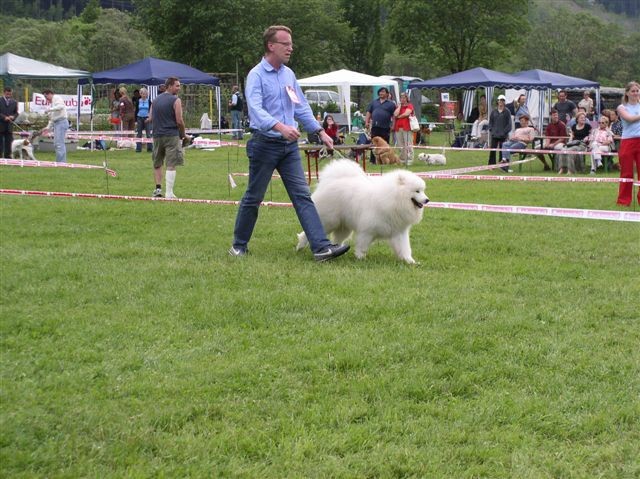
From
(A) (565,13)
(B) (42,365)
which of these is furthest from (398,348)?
(A) (565,13)

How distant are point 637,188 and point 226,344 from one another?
32.9 ft

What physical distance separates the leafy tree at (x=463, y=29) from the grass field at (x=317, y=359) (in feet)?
156

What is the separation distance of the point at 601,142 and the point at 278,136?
13.6 meters

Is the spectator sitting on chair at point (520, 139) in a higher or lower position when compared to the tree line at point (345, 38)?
lower

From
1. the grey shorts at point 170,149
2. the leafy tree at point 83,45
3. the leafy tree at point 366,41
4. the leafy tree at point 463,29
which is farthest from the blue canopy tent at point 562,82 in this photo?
the leafy tree at point 83,45

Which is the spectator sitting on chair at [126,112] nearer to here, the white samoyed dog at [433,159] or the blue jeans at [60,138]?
the blue jeans at [60,138]

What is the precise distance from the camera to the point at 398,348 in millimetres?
4914

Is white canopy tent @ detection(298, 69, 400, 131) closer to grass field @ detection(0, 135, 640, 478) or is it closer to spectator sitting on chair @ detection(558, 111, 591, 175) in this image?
spectator sitting on chair @ detection(558, 111, 591, 175)

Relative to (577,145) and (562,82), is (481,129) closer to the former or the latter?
(562,82)

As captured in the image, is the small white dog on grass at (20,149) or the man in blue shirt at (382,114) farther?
the man in blue shirt at (382,114)

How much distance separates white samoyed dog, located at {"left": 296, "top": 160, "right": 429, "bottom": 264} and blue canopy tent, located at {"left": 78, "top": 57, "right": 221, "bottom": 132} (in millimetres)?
20121

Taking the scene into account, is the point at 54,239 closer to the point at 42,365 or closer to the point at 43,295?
the point at 43,295

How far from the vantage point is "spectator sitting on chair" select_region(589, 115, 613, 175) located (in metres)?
18.8

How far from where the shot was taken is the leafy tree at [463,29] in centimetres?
5356
